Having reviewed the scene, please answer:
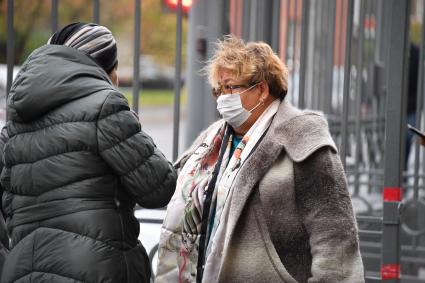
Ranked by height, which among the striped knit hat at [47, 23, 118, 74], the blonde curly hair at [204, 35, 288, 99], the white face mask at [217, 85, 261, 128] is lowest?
the white face mask at [217, 85, 261, 128]

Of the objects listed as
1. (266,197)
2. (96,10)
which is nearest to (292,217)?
(266,197)

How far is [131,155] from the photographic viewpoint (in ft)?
10.1

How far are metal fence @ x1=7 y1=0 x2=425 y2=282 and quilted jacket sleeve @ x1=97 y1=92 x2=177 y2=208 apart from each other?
109cm

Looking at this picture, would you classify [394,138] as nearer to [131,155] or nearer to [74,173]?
[131,155]

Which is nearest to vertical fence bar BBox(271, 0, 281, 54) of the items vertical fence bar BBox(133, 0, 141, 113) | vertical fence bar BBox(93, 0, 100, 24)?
vertical fence bar BBox(133, 0, 141, 113)

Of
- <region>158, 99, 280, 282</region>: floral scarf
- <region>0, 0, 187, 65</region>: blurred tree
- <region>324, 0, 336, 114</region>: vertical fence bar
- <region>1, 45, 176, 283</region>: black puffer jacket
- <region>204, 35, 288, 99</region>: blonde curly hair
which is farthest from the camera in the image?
<region>0, 0, 187, 65</region>: blurred tree

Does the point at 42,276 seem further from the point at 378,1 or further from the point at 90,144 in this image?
the point at 378,1

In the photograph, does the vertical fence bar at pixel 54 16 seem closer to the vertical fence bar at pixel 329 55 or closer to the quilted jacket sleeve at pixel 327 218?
the quilted jacket sleeve at pixel 327 218

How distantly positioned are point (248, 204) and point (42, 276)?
2.47 feet

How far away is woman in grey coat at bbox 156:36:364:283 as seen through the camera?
3072mm

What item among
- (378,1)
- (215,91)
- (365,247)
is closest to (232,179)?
(215,91)

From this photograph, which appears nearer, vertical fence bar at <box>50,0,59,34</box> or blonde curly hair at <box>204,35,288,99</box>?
blonde curly hair at <box>204,35,288,99</box>

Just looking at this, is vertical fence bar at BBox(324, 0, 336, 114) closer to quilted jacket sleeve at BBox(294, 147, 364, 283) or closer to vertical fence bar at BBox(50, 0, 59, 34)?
vertical fence bar at BBox(50, 0, 59, 34)

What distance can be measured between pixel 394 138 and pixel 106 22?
84.5ft
